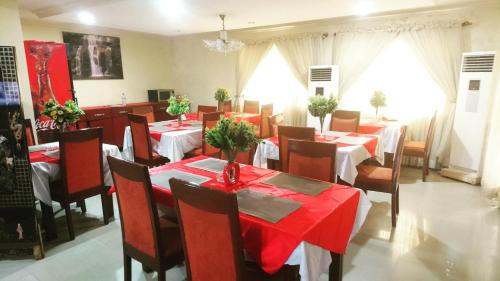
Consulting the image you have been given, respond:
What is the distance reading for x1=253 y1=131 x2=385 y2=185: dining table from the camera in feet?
9.30

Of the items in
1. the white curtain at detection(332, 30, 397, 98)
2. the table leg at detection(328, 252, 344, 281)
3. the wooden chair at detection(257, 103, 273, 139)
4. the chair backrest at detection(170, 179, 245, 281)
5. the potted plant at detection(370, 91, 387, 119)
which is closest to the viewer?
the chair backrest at detection(170, 179, 245, 281)

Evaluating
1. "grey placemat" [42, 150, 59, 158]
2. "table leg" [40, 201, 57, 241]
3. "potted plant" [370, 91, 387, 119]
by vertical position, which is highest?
"potted plant" [370, 91, 387, 119]

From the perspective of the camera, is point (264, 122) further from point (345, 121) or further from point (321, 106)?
point (321, 106)

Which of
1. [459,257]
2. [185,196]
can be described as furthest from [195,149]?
[459,257]

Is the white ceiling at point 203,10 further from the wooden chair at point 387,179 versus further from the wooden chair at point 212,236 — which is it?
the wooden chair at point 212,236

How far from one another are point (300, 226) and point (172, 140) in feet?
8.35

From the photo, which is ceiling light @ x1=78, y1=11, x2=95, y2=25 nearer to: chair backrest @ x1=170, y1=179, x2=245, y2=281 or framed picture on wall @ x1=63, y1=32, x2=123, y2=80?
framed picture on wall @ x1=63, y1=32, x2=123, y2=80

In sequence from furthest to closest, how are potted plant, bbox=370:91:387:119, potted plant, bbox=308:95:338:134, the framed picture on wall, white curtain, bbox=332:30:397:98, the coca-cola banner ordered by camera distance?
1. the framed picture on wall
2. white curtain, bbox=332:30:397:98
3. the coca-cola banner
4. potted plant, bbox=370:91:387:119
5. potted plant, bbox=308:95:338:134

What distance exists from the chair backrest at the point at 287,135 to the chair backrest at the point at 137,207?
1.55m

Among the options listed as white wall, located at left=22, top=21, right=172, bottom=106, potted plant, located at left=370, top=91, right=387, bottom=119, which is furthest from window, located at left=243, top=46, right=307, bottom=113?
white wall, located at left=22, top=21, right=172, bottom=106

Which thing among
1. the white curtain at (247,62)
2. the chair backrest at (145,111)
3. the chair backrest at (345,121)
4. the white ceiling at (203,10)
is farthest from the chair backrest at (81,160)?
the white curtain at (247,62)

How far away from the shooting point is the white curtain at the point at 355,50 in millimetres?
4934

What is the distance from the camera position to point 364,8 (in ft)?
14.3

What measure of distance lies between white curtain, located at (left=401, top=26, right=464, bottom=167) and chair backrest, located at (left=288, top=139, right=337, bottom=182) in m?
3.34
